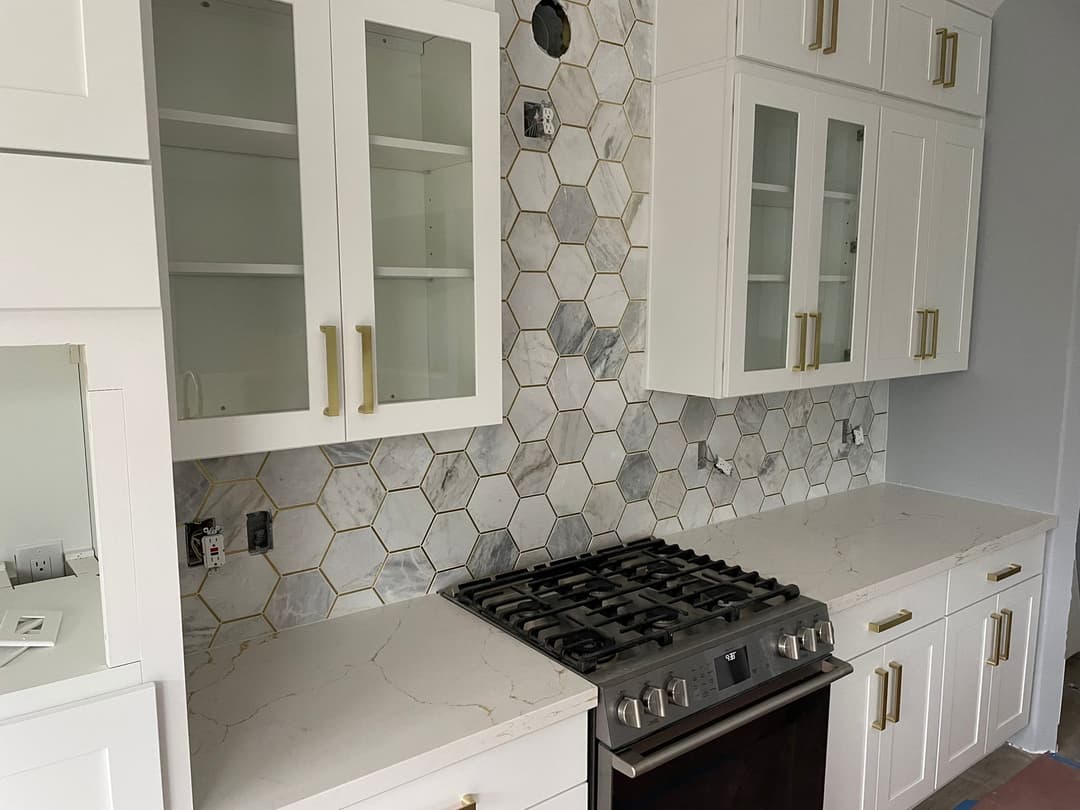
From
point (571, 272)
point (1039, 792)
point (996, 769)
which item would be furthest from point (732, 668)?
point (996, 769)

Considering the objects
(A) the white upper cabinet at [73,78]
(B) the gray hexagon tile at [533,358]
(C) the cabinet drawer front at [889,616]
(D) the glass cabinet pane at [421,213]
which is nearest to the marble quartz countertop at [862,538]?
(C) the cabinet drawer front at [889,616]

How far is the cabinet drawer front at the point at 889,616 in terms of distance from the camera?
6.83 feet

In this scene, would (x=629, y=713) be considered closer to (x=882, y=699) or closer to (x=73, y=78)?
(x=882, y=699)

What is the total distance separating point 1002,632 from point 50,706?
2.72 meters

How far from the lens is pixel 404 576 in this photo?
199 centimetres

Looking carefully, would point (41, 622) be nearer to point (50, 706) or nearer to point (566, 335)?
point (50, 706)

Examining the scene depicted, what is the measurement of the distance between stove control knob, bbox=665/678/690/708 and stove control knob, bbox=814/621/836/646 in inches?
17.7

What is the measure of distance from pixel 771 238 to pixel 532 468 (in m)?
0.89

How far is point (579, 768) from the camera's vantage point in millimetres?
1564

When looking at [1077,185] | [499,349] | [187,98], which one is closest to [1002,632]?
[1077,185]

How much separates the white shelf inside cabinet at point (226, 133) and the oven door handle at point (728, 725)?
1285 millimetres

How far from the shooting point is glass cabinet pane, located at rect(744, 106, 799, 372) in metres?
2.09

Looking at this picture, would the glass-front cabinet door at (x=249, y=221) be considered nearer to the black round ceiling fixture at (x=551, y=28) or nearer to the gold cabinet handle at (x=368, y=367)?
the gold cabinet handle at (x=368, y=367)

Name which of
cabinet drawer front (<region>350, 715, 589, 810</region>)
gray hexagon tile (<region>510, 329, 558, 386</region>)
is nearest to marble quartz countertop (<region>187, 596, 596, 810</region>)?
cabinet drawer front (<region>350, 715, 589, 810</region>)
